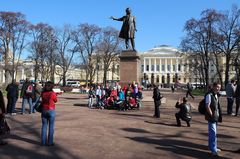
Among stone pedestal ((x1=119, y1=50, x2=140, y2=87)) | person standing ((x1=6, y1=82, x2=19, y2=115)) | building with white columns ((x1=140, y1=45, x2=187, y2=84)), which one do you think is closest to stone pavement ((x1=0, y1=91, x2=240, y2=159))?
person standing ((x1=6, y1=82, x2=19, y2=115))

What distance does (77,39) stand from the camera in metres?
62.7

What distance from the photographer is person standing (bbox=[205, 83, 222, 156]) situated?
757 cm

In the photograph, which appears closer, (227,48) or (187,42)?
(227,48)

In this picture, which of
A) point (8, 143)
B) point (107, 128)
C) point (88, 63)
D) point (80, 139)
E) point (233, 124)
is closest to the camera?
point (8, 143)

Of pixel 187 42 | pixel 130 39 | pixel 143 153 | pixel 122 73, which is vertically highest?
pixel 187 42

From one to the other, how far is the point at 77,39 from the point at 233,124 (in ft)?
170

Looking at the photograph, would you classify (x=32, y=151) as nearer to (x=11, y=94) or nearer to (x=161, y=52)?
(x=11, y=94)

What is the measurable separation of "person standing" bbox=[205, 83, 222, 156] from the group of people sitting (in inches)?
452

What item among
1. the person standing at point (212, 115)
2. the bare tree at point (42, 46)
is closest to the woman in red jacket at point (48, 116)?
the person standing at point (212, 115)

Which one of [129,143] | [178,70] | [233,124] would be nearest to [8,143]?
[129,143]

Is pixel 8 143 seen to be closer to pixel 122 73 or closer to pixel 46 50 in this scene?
pixel 122 73

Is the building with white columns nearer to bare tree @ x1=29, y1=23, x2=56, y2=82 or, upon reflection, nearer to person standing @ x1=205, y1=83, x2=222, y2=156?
bare tree @ x1=29, y1=23, x2=56, y2=82

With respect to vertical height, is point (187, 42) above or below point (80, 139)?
above

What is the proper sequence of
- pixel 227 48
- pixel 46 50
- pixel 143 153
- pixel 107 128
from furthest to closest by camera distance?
pixel 46 50, pixel 227 48, pixel 107 128, pixel 143 153
